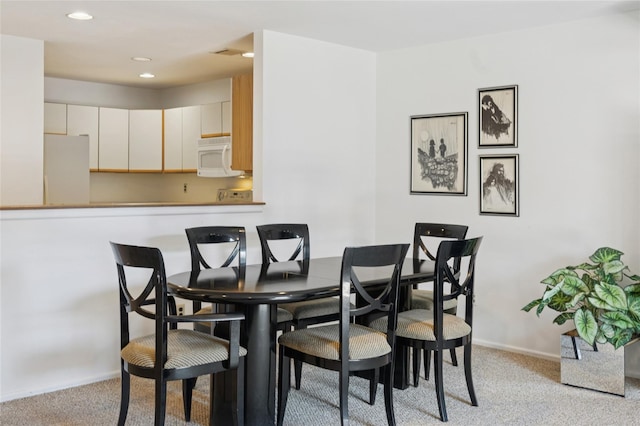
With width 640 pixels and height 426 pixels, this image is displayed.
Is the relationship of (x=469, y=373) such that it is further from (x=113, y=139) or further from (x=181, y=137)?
(x=113, y=139)

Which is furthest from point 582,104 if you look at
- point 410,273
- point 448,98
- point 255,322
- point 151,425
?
point 151,425

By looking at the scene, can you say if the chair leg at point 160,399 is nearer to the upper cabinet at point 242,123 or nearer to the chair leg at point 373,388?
the chair leg at point 373,388

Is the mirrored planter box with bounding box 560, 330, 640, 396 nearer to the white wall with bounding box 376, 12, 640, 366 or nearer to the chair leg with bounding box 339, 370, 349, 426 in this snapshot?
the white wall with bounding box 376, 12, 640, 366

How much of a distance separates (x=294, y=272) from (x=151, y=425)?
1062 mm

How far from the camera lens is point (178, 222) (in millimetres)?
4434

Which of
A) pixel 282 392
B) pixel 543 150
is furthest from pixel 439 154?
pixel 282 392

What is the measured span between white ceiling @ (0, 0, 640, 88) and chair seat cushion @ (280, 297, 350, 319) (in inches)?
75.3

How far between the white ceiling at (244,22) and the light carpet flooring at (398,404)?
2.40 meters

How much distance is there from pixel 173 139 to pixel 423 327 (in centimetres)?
473

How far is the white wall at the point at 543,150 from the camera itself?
4.41 meters

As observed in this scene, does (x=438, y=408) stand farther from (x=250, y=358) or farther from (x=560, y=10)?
(x=560, y=10)

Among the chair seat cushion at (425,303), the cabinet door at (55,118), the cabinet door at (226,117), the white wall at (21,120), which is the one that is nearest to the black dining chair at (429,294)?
the chair seat cushion at (425,303)

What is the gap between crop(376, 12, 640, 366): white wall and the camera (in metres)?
4.41

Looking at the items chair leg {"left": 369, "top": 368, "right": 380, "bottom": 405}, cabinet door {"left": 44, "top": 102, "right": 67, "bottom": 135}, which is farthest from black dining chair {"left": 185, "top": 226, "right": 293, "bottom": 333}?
cabinet door {"left": 44, "top": 102, "right": 67, "bottom": 135}
